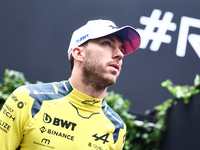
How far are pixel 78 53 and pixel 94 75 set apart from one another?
25cm

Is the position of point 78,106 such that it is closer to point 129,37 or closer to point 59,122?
point 59,122

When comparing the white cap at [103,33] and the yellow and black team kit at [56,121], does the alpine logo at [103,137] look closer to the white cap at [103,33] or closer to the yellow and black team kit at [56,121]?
the yellow and black team kit at [56,121]

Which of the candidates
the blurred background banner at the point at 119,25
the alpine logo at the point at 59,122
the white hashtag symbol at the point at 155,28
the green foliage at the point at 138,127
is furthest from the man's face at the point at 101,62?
the white hashtag symbol at the point at 155,28

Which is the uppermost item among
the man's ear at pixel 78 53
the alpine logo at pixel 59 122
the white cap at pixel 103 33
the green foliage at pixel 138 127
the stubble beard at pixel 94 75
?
the white cap at pixel 103 33

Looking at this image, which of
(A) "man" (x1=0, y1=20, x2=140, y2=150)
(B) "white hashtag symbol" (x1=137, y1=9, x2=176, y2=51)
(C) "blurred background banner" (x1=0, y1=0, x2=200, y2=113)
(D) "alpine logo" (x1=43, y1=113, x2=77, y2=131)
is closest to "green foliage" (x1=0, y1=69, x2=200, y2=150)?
(C) "blurred background banner" (x1=0, y1=0, x2=200, y2=113)

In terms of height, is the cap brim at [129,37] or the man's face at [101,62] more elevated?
Result: the cap brim at [129,37]

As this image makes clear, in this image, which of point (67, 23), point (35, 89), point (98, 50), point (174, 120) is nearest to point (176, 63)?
point (174, 120)

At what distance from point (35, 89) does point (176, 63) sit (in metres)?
3.54

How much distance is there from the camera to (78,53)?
172 centimetres

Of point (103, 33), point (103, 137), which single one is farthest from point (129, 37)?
point (103, 137)

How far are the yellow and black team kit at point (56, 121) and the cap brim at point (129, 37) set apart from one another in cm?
50

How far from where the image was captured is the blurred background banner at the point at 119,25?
4254 mm

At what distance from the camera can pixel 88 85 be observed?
1.62 meters

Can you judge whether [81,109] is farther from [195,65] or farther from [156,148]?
[195,65]
